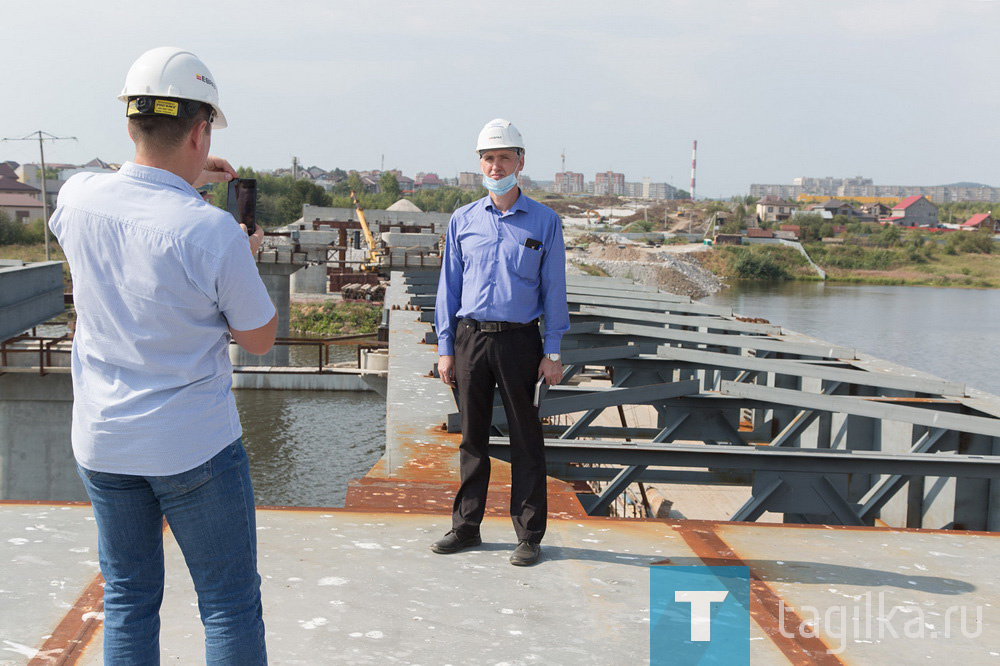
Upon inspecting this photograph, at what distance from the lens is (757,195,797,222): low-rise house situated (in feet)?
544

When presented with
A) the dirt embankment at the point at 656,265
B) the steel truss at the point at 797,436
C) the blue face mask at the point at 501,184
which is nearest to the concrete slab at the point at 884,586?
the steel truss at the point at 797,436

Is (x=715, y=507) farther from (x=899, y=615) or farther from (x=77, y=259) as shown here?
(x=77, y=259)

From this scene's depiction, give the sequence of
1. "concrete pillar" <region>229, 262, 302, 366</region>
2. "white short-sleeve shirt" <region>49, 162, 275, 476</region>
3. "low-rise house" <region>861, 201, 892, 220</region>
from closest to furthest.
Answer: "white short-sleeve shirt" <region>49, 162, 275, 476</region> → "concrete pillar" <region>229, 262, 302, 366</region> → "low-rise house" <region>861, 201, 892, 220</region>

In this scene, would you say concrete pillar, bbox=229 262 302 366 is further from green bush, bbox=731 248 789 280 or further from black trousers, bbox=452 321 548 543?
green bush, bbox=731 248 789 280

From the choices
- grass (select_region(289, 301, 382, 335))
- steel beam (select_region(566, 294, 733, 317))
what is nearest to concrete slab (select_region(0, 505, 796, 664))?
steel beam (select_region(566, 294, 733, 317))

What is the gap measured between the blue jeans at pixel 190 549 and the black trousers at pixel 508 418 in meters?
1.78

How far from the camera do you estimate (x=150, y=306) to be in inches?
88.9

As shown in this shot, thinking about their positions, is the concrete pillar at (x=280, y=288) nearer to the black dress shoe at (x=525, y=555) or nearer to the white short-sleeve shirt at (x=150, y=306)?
the black dress shoe at (x=525, y=555)

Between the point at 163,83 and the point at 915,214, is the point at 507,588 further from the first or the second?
the point at 915,214

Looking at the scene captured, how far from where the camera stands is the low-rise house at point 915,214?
174 m

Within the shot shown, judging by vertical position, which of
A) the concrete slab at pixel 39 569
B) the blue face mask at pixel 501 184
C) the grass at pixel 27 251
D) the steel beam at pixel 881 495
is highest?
the blue face mask at pixel 501 184

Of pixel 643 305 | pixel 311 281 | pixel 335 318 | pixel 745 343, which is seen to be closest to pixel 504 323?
pixel 745 343

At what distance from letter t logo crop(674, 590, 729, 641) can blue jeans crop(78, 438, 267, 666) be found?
1.74 m

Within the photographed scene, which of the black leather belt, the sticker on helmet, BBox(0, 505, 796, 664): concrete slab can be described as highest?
the sticker on helmet
